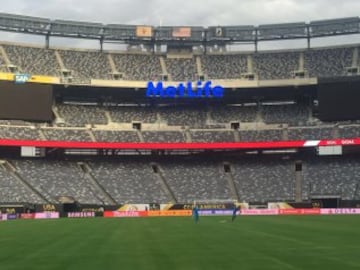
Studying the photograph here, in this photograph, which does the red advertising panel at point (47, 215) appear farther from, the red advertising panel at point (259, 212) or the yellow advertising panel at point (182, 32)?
the yellow advertising panel at point (182, 32)

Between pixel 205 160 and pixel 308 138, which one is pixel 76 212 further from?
pixel 308 138

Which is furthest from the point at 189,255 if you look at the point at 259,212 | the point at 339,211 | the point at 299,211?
the point at 299,211

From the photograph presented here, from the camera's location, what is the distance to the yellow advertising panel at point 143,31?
93.5m

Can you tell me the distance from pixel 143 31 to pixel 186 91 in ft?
46.1

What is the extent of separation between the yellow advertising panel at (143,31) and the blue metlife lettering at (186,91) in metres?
10.7

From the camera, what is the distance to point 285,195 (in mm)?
79062

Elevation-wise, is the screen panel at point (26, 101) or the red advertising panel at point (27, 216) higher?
the screen panel at point (26, 101)

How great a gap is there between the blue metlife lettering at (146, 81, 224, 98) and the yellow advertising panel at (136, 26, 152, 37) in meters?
10.7

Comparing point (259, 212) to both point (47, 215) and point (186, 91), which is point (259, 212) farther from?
point (47, 215)

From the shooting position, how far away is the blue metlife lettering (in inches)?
3442

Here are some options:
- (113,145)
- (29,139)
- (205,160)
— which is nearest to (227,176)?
(205,160)

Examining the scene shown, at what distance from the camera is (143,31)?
93.7 metres

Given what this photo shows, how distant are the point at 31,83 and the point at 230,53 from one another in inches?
1353

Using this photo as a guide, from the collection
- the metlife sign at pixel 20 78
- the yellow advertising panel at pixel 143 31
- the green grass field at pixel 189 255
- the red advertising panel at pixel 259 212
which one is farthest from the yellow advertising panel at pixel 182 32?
the green grass field at pixel 189 255
